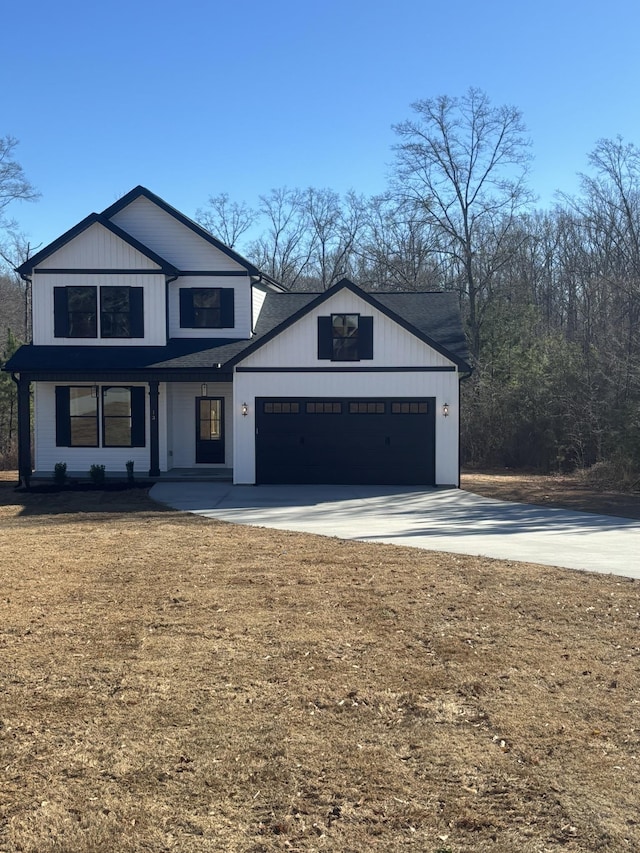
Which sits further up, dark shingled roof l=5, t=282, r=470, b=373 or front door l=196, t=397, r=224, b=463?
dark shingled roof l=5, t=282, r=470, b=373

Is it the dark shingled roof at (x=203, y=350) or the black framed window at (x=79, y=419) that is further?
the black framed window at (x=79, y=419)

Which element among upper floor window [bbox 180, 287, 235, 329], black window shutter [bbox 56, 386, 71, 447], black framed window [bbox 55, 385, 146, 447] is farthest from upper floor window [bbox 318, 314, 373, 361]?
black window shutter [bbox 56, 386, 71, 447]

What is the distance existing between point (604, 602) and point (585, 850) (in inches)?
195

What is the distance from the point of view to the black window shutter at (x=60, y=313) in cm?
2145

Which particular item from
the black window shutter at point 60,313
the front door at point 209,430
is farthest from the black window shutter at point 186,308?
the black window shutter at point 60,313

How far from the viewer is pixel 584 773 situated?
454cm

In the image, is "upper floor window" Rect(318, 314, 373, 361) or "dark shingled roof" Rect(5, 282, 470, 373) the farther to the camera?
"upper floor window" Rect(318, 314, 373, 361)

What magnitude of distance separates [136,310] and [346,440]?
22.8ft

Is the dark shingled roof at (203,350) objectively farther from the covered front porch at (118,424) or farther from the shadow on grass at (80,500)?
the shadow on grass at (80,500)

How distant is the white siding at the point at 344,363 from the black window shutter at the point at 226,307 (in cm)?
271

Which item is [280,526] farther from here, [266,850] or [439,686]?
[266,850]

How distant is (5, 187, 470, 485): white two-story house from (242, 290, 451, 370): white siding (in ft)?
0.12

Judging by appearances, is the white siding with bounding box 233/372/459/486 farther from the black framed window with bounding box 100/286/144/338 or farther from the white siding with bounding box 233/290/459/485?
the black framed window with bounding box 100/286/144/338

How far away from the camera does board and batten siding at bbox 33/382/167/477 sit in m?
21.6
